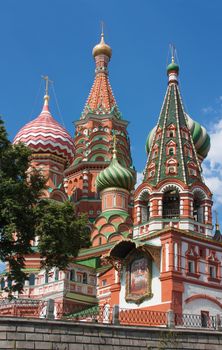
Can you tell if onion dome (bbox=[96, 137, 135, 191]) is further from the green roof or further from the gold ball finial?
the gold ball finial

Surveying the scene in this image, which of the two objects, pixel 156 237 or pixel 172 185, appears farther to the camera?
pixel 172 185

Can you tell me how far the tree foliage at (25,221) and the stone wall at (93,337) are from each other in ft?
16.2

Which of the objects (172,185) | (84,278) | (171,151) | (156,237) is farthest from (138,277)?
(84,278)

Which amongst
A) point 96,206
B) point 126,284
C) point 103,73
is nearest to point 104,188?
point 96,206

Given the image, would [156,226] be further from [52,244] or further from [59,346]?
[59,346]

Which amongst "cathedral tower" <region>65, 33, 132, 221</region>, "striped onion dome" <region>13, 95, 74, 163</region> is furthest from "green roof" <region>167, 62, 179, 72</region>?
"striped onion dome" <region>13, 95, 74, 163</region>

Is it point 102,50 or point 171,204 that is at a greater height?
point 102,50

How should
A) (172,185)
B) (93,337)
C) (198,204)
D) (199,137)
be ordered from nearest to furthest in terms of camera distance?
A: 1. (93,337)
2. (172,185)
3. (198,204)
4. (199,137)

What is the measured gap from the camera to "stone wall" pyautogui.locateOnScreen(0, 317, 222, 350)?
13133 mm

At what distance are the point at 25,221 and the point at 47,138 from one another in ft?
81.6

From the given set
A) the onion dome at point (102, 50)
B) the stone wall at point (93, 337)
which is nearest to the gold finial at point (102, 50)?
the onion dome at point (102, 50)

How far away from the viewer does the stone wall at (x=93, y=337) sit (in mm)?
13133

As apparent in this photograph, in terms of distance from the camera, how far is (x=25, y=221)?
1875 centimetres

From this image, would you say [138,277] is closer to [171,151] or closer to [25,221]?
[171,151]
